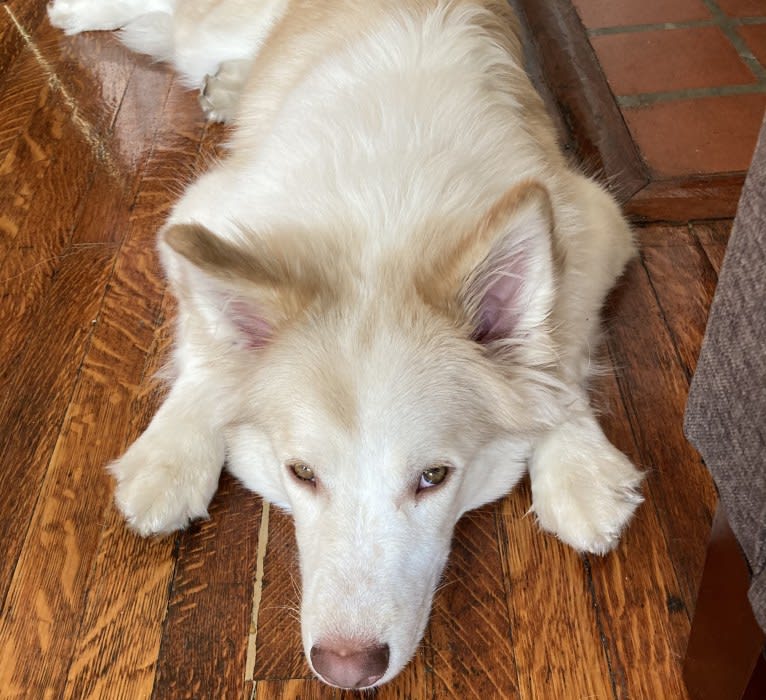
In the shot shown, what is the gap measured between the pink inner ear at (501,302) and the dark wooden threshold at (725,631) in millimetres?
490

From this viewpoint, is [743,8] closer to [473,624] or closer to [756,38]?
[756,38]

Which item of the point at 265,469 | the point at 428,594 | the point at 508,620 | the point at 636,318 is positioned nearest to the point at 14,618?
the point at 265,469

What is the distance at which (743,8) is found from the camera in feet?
11.4

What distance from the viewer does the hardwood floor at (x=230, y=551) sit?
1.62 meters

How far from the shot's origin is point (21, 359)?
2283mm

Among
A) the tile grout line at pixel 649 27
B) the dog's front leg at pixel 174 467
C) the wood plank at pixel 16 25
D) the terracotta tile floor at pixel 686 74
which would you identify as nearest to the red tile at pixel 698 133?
the terracotta tile floor at pixel 686 74

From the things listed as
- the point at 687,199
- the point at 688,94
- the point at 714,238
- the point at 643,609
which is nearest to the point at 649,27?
the point at 688,94

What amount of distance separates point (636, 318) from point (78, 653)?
169cm

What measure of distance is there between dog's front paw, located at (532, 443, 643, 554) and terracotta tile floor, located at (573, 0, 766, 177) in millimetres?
1321

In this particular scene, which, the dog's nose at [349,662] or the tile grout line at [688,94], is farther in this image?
the tile grout line at [688,94]

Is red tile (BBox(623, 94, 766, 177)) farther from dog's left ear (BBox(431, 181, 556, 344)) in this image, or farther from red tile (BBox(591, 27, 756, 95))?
dog's left ear (BBox(431, 181, 556, 344))

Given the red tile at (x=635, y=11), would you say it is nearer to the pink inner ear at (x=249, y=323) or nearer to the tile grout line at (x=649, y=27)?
the tile grout line at (x=649, y=27)

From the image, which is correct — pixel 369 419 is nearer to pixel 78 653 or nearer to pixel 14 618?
pixel 78 653

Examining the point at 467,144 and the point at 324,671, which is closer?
the point at 324,671
